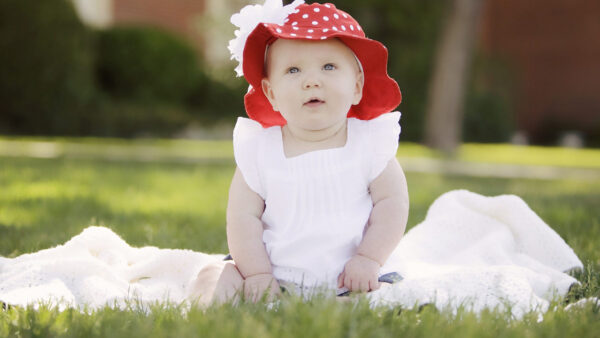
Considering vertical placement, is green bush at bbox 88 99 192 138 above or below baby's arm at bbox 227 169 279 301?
below

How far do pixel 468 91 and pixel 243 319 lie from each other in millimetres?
16670

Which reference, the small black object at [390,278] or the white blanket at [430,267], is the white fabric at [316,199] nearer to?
the small black object at [390,278]

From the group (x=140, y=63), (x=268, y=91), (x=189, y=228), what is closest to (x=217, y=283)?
(x=268, y=91)

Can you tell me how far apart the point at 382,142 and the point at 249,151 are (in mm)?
464

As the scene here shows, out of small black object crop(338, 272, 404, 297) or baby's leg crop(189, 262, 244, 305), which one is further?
Answer: small black object crop(338, 272, 404, 297)

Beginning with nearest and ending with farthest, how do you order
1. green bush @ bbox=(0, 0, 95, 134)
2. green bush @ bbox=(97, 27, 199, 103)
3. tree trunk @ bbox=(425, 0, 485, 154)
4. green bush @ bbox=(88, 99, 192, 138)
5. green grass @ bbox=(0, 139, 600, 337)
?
green grass @ bbox=(0, 139, 600, 337)
green bush @ bbox=(0, 0, 95, 134)
tree trunk @ bbox=(425, 0, 485, 154)
green bush @ bbox=(88, 99, 192, 138)
green bush @ bbox=(97, 27, 199, 103)

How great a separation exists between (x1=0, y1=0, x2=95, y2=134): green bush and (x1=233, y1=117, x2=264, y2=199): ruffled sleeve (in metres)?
9.96

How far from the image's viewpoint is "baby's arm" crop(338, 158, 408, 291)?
2178 mm

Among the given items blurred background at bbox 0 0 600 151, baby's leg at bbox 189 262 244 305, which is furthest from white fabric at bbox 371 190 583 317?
blurred background at bbox 0 0 600 151

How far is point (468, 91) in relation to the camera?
17.6 meters

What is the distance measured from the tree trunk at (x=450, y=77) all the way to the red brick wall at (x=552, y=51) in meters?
9.48

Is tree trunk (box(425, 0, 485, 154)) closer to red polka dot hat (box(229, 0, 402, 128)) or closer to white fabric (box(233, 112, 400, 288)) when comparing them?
red polka dot hat (box(229, 0, 402, 128))

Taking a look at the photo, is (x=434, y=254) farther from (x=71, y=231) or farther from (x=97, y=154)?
(x=97, y=154)

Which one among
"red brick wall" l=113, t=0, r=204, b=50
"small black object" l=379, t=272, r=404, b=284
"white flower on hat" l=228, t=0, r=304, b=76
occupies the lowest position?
"small black object" l=379, t=272, r=404, b=284
